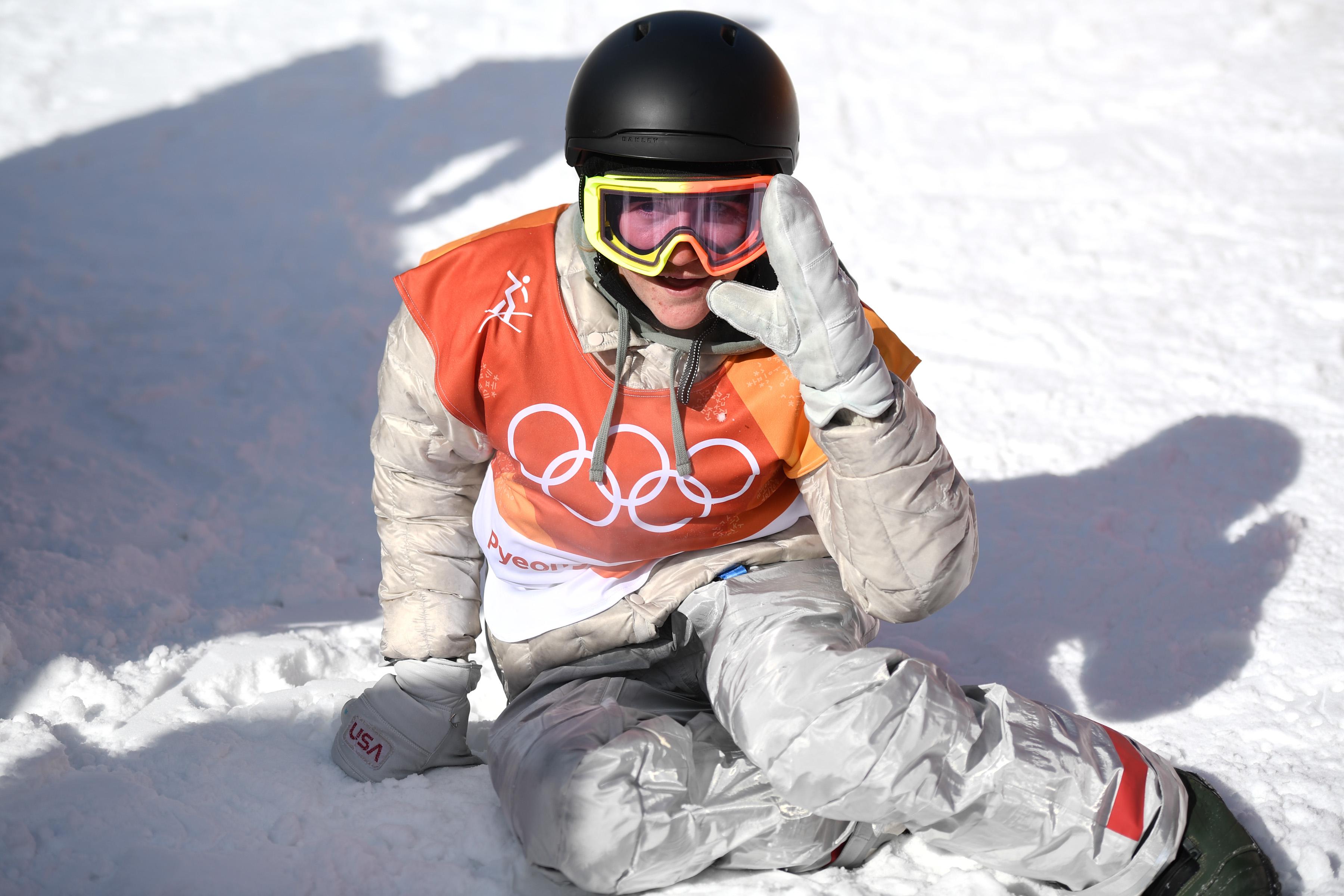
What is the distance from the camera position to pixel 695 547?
207 cm

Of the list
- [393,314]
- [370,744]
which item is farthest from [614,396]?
[393,314]

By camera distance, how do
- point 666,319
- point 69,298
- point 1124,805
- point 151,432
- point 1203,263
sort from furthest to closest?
1. point 1203,263
2. point 69,298
3. point 151,432
4. point 666,319
5. point 1124,805

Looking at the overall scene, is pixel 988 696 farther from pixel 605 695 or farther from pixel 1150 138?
pixel 1150 138

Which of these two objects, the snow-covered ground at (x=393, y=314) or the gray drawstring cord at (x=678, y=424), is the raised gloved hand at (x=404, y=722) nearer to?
the snow-covered ground at (x=393, y=314)

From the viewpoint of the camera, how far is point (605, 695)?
6.61 feet

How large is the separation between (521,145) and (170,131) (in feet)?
5.36

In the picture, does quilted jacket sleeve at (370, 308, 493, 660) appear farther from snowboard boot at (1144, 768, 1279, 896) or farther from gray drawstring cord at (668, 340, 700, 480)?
snowboard boot at (1144, 768, 1279, 896)

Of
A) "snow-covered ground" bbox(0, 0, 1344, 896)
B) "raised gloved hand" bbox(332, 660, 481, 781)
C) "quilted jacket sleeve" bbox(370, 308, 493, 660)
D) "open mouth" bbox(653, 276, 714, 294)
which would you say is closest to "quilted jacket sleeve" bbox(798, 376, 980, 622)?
"open mouth" bbox(653, 276, 714, 294)

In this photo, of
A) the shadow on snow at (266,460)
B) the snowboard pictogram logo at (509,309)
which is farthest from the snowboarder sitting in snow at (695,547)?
the shadow on snow at (266,460)

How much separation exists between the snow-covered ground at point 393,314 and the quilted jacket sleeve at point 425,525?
299 millimetres

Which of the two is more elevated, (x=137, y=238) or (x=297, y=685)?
(x=137, y=238)

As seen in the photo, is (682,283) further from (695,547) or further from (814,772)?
(814,772)

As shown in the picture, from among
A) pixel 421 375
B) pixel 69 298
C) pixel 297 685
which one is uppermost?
pixel 421 375

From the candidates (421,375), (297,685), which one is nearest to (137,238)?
(297,685)
